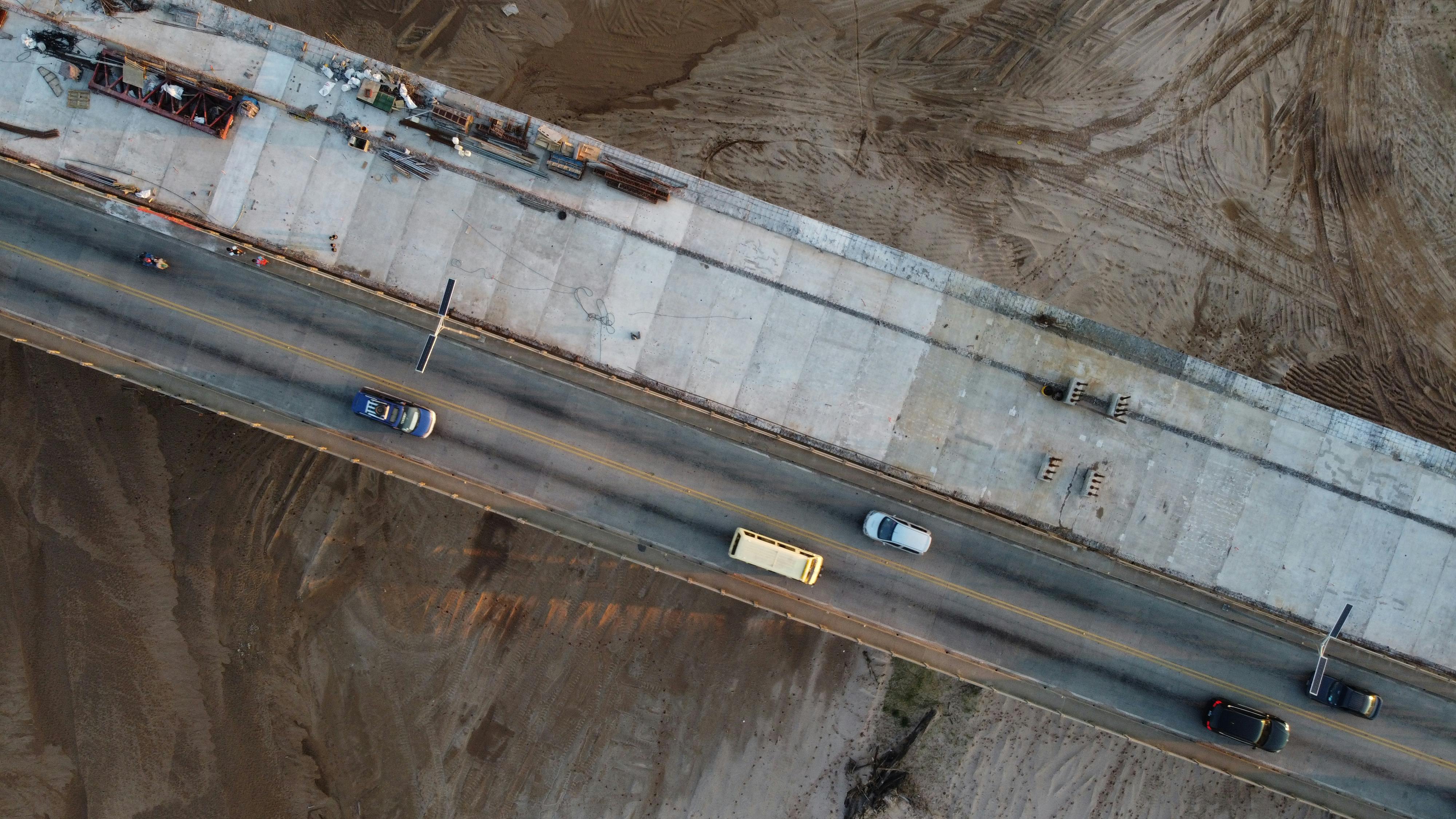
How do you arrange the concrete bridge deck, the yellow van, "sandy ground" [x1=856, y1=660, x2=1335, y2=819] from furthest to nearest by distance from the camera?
"sandy ground" [x1=856, y1=660, x2=1335, y2=819] → the concrete bridge deck → the yellow van

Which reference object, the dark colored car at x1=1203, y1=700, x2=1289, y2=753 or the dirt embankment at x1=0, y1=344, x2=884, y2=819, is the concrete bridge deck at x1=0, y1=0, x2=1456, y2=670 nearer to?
the dark colored car at x1=1203, y1=700, x2=1289, y2=753

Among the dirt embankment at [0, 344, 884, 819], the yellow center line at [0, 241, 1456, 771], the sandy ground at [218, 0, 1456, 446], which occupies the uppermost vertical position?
the sandy ground at [218, 0, 1456, 446]

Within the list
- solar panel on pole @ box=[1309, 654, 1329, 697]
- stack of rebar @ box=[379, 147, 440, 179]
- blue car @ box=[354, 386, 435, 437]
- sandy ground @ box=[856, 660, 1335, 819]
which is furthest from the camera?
sandy ground @ box=[856, 660, 1335, 819]

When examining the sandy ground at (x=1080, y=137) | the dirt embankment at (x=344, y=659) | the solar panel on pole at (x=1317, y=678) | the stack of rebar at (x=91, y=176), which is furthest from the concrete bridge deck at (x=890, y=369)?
the dirt embankment at (x=344, y=659)

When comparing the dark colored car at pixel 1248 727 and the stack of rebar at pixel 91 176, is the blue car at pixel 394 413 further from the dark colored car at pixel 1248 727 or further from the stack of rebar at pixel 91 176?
the dark colored car at pixel 1248 727

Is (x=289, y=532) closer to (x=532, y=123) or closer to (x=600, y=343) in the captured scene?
(x=600, y=343)

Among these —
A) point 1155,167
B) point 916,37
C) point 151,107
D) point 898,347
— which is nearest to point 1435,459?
point 1155,167

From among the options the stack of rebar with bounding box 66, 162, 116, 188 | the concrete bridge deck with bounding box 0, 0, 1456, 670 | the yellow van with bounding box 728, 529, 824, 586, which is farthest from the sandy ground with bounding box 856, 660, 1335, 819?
the stack of rebar with bounding box 66, 162, 116, 188

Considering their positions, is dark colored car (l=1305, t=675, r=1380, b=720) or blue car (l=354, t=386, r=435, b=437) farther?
dark colored car (l=1305, t=675, r=1380, b=720)

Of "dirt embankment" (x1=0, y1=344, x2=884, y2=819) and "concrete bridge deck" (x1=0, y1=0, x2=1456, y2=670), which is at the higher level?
"concrete bridge deck" (x1=0, y1=0, x2=1456, y2=670)
